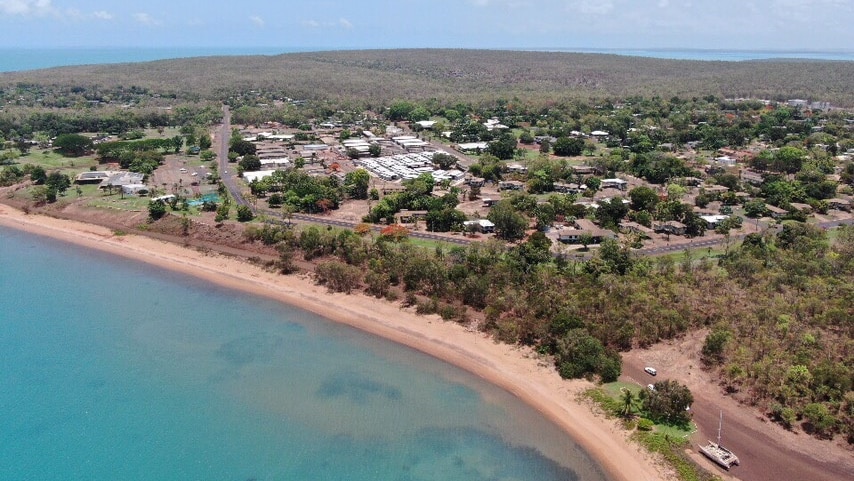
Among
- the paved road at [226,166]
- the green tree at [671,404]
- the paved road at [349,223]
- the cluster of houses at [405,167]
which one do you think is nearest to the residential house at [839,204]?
the paved road at [349,223]

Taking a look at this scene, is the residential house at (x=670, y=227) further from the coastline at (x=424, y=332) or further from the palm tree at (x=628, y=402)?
the palm tree at (x=628, y=402)

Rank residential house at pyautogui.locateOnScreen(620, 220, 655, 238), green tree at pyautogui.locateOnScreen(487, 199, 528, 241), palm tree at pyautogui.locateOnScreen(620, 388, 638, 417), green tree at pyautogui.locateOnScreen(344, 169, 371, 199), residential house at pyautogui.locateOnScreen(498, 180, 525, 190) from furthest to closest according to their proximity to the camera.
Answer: residential house at pyautogui.locateOnScreen(498, 180, 525, 190) < green tree at pyautogui.locateOnScreen(344, 169, 371, 199) < residential house at pyautogui.locateOnScreen(620, 220, 655, 238) < green tree at pyautogui.locateOnScreen(487, 199, 528, 241) < palm tree at pyautogui.locateOnScreen(620, 388, 638, 417)

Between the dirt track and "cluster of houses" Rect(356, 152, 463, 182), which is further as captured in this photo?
"cluster of houses" Rect(356, 152, 463, 182)

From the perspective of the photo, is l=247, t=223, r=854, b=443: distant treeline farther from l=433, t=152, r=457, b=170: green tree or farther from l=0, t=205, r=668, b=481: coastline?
l=433, t=152, r=457, b=170: green tree

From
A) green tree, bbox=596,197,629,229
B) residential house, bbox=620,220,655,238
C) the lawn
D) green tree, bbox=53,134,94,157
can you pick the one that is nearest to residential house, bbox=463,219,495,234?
green tree, bbox=596,197,629,229

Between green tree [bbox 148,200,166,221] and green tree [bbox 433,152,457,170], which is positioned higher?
green tree [bbox 433,152,457,170]

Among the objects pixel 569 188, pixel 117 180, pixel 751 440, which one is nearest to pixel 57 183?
pixel 117 180
